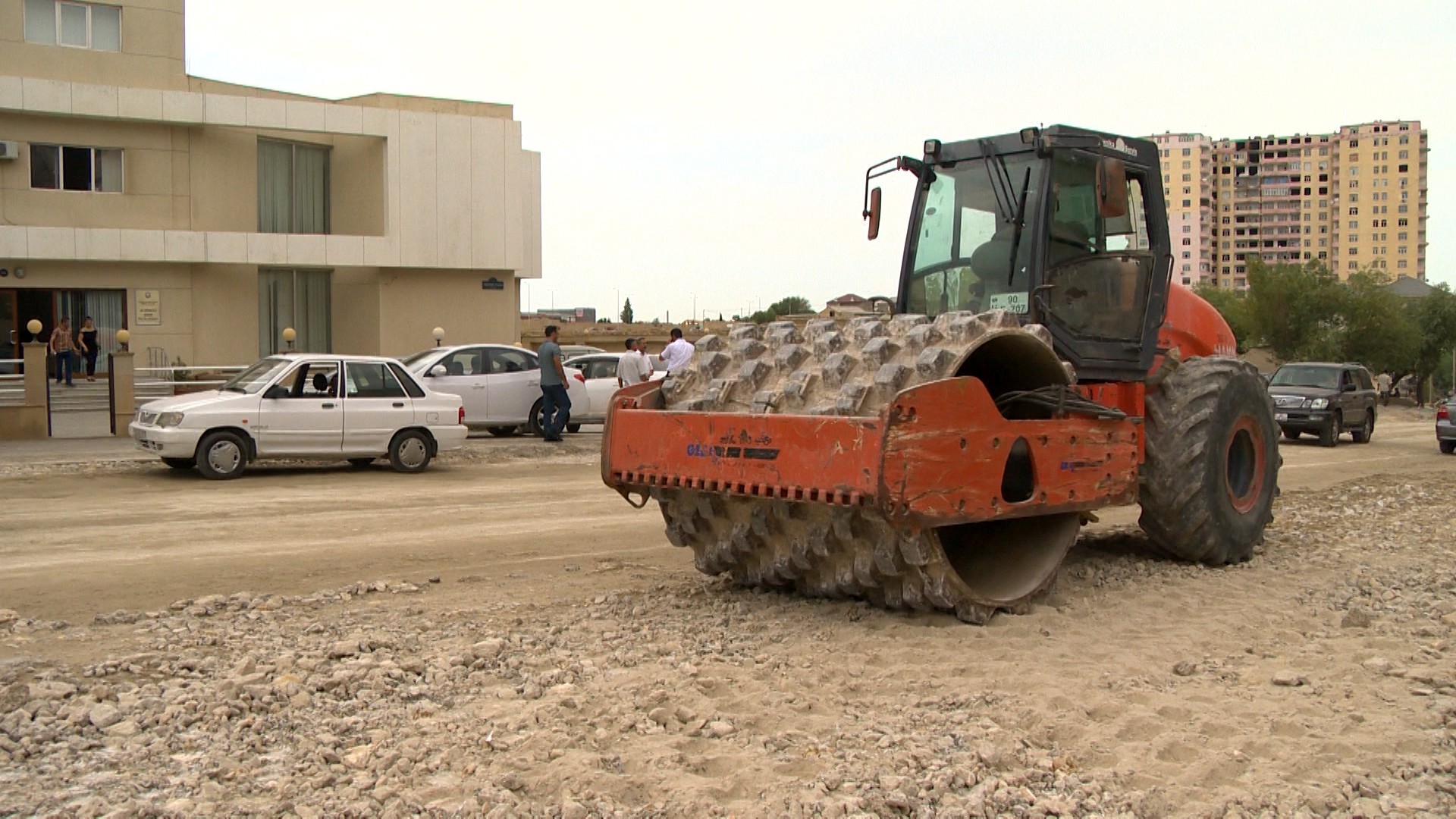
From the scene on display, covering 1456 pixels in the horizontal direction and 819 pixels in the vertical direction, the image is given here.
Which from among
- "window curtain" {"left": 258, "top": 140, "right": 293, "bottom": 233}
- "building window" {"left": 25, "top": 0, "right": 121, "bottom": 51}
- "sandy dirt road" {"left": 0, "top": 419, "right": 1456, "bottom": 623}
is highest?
"building window" {"left": 25, "top": 0, "right": 121, "bottom": 51}

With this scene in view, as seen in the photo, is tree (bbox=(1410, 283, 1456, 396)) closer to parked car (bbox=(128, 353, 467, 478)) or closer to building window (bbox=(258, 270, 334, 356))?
building window (bbox=(258, 270, 334, 356))

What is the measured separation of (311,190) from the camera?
33375 mm

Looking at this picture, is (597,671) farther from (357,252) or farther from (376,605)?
(357,252)

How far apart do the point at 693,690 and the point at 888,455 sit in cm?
144

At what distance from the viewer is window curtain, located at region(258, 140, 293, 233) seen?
105 ft

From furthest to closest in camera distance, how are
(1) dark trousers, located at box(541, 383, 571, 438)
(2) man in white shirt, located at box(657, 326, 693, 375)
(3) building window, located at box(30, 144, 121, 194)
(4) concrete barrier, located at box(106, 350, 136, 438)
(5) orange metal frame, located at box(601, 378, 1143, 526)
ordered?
1. (3) building window, located at box(30, 144, 121, 194)
2. (4) concrete barrier, located at box(106, 350, 136, 438)
3. (2) man in white shirt, located at box(657, 326, 693, 375)
4. (1) dark trousers, located at box(541, 383, 571, 438)
5. (5) orange metal frame, located at box(601, 378, 1143, 526)

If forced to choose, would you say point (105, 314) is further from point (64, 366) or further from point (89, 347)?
point (64, 366)

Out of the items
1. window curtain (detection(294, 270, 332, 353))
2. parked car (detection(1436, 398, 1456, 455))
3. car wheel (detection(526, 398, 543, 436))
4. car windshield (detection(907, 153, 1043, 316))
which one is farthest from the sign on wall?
parked car (detection(1436, 398, 1456, 455))

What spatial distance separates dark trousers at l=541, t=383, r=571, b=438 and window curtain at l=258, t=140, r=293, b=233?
15482 millimetres

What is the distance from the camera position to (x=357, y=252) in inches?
1259

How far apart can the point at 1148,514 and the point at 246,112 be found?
2700 cm

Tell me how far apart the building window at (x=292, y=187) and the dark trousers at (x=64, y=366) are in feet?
20.7

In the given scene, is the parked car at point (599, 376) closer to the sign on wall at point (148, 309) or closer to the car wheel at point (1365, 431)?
the sign on wall at point (148, 309)

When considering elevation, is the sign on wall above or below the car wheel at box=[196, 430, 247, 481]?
above
